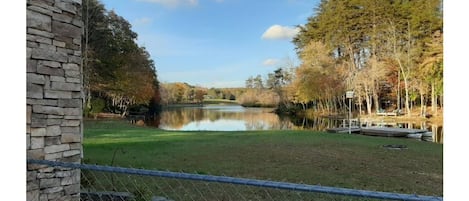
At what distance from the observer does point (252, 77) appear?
1448 inches

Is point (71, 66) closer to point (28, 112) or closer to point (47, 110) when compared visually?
point (47, 110)

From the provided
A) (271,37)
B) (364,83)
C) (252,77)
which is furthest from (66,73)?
(252,77)

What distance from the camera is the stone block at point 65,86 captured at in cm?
221

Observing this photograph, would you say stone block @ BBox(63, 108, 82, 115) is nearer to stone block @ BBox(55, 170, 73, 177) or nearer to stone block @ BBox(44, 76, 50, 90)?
stone block @ BBox(44, 76, 50, 90)

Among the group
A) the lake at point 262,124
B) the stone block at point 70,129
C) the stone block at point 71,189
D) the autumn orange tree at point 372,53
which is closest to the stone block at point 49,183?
the stone block at point 71,189

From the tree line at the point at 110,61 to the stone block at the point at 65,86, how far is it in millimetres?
15244

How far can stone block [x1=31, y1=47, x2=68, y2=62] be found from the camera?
2059 mm

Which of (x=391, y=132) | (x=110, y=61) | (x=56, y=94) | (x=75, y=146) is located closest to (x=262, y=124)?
(x=391, y=132)

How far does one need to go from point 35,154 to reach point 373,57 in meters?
22.8

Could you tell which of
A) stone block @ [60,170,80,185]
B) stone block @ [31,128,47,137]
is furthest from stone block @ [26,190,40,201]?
stone block @ [31,128,47,137]

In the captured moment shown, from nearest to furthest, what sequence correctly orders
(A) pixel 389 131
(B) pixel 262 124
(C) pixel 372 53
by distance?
(A) pixel 389 131 → (B) pixel 262 124 → (C) pixel 372 53

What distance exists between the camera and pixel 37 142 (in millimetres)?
2047

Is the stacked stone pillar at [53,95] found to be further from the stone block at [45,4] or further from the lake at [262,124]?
the lake at [262,124]
